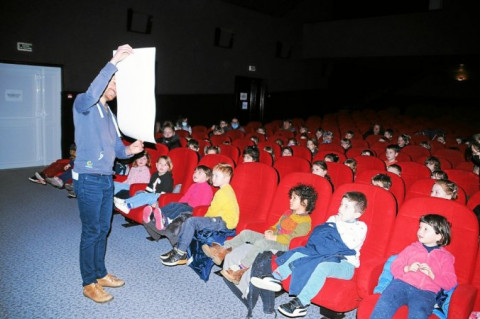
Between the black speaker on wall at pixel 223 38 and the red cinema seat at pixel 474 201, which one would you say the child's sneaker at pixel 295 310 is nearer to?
the red cinema seat at pixel 474 201

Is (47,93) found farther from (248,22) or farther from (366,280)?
(366,280)

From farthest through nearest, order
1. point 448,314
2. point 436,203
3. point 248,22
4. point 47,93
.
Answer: point 248,22
point 47,93
point 436,203
point 448,314

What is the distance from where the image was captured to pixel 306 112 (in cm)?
1528

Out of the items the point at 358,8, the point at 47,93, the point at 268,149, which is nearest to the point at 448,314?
the point at 268,149

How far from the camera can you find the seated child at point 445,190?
10.2 feet

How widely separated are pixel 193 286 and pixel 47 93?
22.8 ft

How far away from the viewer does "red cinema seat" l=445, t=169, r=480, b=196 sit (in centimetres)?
391

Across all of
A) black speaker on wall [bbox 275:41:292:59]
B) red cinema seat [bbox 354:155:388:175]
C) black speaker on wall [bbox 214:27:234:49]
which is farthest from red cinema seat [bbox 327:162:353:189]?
black speaker on wall [bbox 275:41:292:59]

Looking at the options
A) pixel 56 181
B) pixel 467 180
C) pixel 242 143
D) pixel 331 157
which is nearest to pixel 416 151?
pixel 331 157

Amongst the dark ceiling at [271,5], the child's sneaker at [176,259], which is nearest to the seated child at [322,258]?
the child's sneaker at [176,259]

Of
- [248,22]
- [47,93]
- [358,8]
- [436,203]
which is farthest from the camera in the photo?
[358,8]

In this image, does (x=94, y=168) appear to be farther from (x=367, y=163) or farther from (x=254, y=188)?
(x=367, y=163)

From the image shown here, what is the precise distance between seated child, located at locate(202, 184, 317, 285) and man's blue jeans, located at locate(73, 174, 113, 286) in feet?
2.89

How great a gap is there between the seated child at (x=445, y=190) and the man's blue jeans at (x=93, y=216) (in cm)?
269
